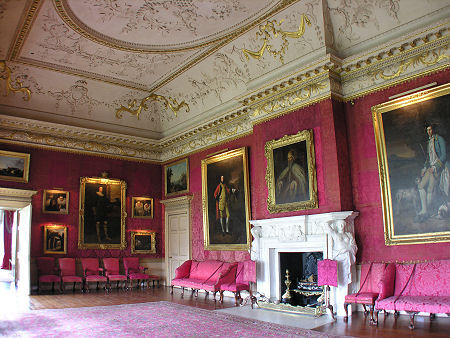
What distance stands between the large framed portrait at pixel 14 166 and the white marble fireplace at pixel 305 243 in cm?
859

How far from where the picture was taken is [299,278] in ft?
37.1

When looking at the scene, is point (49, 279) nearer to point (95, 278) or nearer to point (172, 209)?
point (95, 278)

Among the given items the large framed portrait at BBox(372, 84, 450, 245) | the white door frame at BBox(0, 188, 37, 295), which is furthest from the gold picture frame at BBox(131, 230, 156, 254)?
the large framed portrait at BBox(372, 84, 450, 245)

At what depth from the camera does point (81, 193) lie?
1584 cm

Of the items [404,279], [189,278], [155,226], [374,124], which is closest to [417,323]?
[404,279]

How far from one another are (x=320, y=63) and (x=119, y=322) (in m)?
7.62

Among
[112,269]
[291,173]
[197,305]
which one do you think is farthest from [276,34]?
[112,269]

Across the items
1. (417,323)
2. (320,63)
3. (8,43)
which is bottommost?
(417,323)

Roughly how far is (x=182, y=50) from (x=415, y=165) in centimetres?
753

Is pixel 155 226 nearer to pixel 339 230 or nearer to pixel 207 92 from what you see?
pixel 207 92

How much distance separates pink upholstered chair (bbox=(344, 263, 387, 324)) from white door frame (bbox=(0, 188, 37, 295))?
10.7 meters

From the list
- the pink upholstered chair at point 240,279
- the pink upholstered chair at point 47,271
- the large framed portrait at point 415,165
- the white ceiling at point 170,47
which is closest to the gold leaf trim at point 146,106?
the white ceiling at point 170,47

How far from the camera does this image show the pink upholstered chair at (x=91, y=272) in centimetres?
1461

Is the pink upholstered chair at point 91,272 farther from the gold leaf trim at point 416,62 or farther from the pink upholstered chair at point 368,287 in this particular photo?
the gold leaf trim at point 416,62
